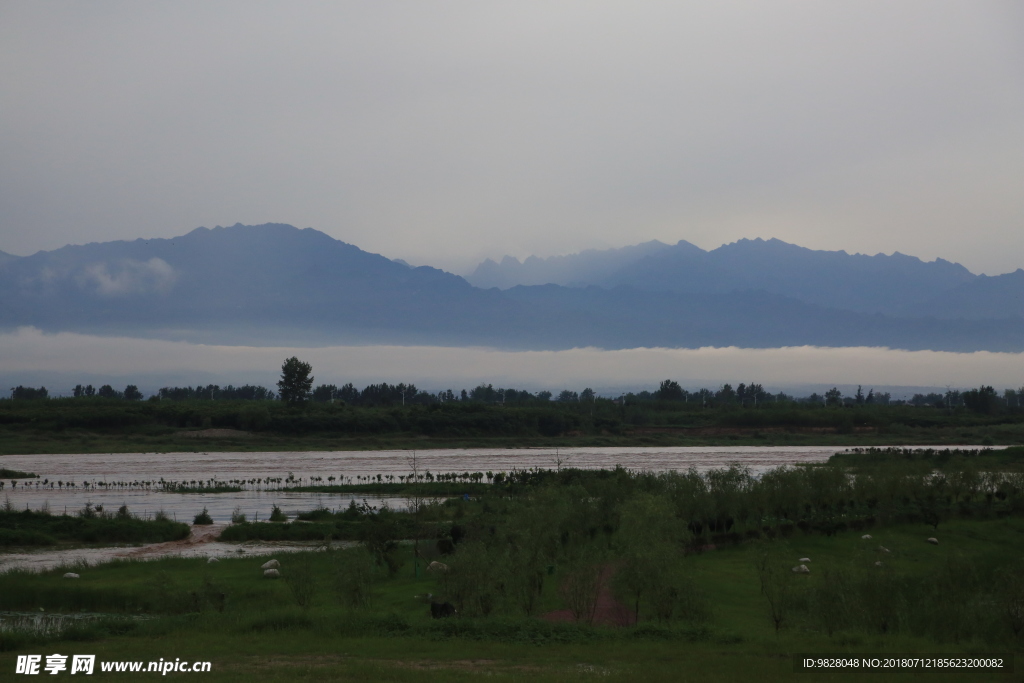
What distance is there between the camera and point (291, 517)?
45750mm

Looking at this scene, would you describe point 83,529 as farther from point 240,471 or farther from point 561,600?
point 240,471

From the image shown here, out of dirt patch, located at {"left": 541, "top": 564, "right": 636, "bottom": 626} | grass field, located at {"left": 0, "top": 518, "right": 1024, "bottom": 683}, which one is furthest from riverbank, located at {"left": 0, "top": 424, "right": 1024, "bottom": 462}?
dirt patch, located at {"left": 541, "top": 564, "right": 636, "bottom": 626}

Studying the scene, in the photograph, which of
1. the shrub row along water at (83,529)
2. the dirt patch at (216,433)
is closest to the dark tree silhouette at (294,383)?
the dirt patch at (216,433)

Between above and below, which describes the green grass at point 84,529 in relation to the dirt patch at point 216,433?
below

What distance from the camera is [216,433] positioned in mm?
117312

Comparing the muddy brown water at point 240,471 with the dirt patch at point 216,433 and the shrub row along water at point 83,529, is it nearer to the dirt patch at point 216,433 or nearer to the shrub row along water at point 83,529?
the shrub row along water at point 83,529

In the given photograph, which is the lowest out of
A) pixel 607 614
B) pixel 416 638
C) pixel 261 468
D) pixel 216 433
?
pixel 261 468

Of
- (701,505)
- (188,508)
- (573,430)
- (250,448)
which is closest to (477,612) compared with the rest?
(701,505)

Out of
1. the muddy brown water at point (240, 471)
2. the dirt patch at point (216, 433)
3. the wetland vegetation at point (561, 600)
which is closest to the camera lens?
the wetland vegetation at point (561, 600)

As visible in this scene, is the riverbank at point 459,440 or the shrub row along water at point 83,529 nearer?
the shrub row along water at point 83,529

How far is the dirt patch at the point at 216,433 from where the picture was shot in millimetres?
115125

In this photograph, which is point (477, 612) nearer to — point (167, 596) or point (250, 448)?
point (167, 596)

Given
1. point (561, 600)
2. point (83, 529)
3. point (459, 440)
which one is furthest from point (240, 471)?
point (561, 600)

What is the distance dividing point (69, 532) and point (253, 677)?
29.7 metres
